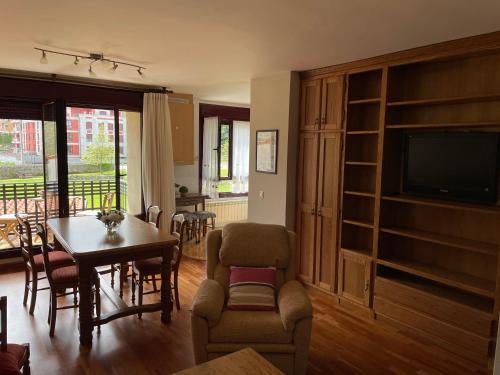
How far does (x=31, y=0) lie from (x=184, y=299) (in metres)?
3.04

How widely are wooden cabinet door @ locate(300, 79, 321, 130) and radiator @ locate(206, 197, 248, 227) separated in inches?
130

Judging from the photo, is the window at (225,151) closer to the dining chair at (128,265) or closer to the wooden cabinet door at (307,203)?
the dining chair at (128,265)

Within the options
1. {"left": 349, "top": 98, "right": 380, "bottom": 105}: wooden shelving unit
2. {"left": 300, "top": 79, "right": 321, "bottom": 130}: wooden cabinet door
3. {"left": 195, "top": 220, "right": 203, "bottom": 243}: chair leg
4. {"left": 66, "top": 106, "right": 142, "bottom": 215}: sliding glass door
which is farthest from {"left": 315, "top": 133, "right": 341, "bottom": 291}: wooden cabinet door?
{"left": 66, "top": 106, "right": 142, "bottom": 215}: sliding glass door

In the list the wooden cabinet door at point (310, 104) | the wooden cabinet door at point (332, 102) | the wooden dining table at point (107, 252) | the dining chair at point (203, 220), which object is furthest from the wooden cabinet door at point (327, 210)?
the dining chair at point (203, 220)

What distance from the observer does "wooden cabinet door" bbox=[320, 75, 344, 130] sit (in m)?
4.00

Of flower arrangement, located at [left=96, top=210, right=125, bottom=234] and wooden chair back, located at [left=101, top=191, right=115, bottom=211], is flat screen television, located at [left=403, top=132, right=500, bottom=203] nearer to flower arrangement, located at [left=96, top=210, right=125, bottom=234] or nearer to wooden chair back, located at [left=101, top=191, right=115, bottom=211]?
flower arrangement, located at [left=96, top=210, right=125, bottom=234]

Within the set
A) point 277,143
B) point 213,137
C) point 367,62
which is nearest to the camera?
point 367,62

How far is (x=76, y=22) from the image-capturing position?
2791 millimetres

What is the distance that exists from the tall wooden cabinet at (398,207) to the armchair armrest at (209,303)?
1.73 metres

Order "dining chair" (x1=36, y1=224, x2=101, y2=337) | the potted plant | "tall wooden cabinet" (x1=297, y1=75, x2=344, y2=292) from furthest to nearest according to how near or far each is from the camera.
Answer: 1. the potted plant
2. "tall wooden cabinet" (x1=297, y1=75, x2=344, y2=292)
3. "dining chair" (x1=36, y1=224, x2=101, y2=337)

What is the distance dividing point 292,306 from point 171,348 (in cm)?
119

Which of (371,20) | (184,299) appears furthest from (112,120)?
(371,20)

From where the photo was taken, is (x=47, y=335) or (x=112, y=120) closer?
(x=47, y=335)

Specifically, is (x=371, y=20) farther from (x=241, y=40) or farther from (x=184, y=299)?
(x=184, y=299)
